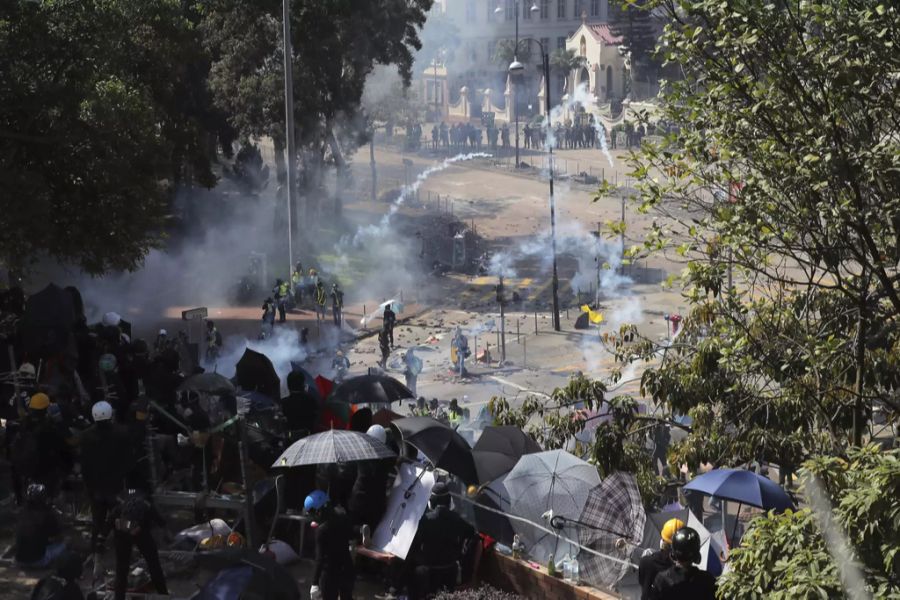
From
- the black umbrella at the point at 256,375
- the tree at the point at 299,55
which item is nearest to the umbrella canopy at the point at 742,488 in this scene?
the black umbrella at the point at 256,375

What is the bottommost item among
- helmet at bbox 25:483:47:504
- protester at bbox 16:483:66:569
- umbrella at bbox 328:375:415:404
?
protester at bbox 16:483:66:569

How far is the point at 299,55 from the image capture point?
3562 cm

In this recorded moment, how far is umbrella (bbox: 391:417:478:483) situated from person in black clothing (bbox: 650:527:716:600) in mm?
3022

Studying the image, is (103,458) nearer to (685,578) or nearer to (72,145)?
(685,578)

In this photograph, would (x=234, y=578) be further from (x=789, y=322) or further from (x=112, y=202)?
(x=112, y=202)

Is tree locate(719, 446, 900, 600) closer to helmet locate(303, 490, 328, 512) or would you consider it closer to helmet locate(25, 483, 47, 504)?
helmet locate(303, 490, 328, 512)

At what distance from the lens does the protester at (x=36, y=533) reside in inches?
382

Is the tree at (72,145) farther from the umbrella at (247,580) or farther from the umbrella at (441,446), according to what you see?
the umbrella at (247,580)

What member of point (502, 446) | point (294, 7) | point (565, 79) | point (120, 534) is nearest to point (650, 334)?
point (294, 7)

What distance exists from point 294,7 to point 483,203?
52.1 feet

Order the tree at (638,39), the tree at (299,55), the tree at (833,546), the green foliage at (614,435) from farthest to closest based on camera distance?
the tree at (638,39)
the tree at (299,55)
the green foliage at (614,435)
the tree at (833,546)

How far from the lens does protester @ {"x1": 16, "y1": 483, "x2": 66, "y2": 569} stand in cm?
970

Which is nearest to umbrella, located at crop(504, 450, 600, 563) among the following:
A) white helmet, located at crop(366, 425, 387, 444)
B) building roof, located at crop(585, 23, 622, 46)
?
white helmet, located at crop(366, 425, 387, 444)

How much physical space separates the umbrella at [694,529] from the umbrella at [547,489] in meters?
0.64
